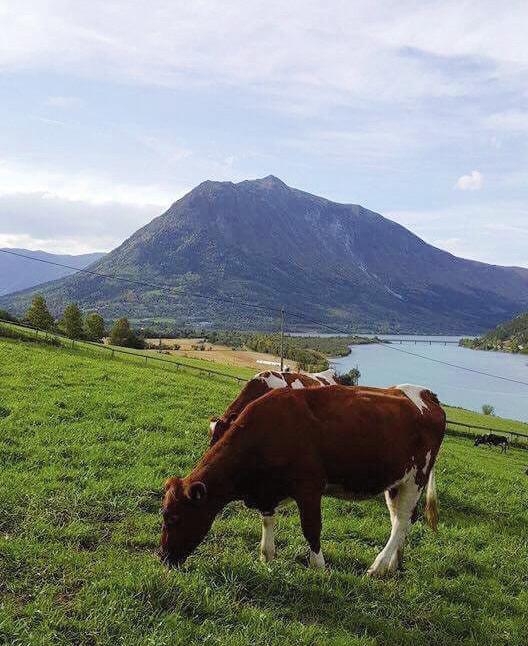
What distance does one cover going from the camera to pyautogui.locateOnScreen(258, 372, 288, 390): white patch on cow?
1141cm

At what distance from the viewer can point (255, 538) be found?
7.93 m

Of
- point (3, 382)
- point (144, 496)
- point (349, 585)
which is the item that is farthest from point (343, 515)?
point (3, 382)

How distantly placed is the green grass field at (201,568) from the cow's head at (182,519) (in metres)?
0.22

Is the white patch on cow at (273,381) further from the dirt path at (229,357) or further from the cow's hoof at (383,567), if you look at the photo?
the dirt path at (229,357)

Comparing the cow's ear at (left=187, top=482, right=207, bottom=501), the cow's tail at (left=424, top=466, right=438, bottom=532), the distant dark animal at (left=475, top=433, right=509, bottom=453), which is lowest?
the distant dark animal at (left=475, top=433, right=509, bottom=453)

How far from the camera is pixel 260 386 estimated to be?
1113 cm

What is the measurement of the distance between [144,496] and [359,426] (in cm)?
391

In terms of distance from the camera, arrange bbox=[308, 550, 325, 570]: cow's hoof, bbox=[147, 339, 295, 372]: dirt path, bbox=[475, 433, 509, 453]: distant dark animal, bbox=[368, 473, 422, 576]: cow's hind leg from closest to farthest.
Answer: bbox=[308, 550, 325, 570]: cow's hoof → bbox=[368, 473, 422, 576]: cow's hind leg → bbox=[475, 433, 509, 453]: distant dark animal → bbox=[147, 339, 295, 372]: dirt path

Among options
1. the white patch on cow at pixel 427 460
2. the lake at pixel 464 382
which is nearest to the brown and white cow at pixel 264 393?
the white patch on cow at pixel 427 460

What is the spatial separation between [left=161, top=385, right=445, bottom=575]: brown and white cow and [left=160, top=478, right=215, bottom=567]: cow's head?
0.01 meters

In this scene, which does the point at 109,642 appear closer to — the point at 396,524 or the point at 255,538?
the point at 255,538

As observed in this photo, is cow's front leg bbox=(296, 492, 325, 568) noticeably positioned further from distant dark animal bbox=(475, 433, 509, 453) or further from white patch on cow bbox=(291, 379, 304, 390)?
distant dark animal bbox=(475, 433, 509, 453)

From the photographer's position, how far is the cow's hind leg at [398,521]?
290 inches

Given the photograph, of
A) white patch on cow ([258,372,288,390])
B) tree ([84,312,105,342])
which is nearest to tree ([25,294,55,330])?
tree ([84,312,105,342])
